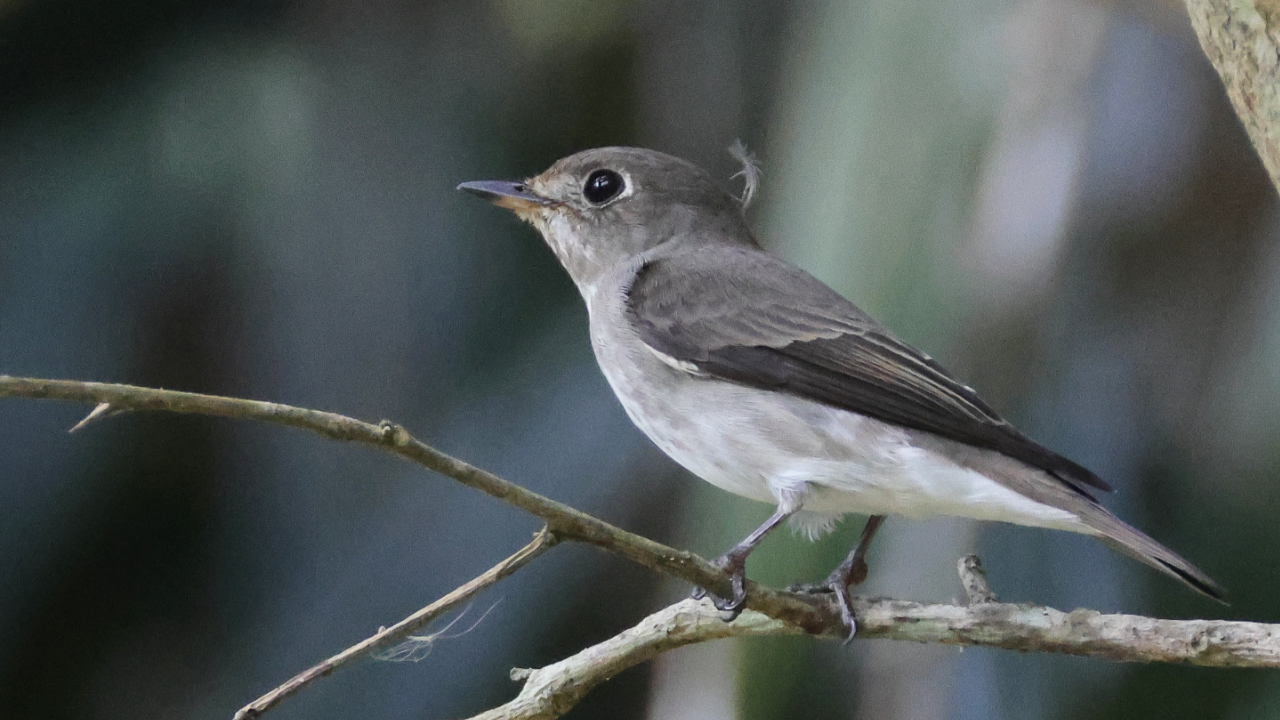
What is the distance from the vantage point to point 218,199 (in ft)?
5.24

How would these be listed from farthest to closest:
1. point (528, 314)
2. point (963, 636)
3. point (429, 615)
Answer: point (528, 314), point (963, 636), point (429, 615)

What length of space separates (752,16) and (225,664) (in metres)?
1.25

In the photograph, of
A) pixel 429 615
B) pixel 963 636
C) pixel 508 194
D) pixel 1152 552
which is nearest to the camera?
pixel 429 615

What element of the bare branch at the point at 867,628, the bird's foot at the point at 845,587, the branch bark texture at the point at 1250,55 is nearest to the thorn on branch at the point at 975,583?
the bare branch at the point at 867,628

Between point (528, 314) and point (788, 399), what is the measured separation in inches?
21.6

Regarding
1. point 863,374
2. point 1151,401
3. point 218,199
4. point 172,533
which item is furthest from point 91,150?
point 1151,401

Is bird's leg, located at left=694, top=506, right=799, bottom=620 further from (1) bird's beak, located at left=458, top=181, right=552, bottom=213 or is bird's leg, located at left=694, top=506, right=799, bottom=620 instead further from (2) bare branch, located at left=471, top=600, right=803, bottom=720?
(1) bird's beak, located at left=458, top=181, right=552, bottom=213

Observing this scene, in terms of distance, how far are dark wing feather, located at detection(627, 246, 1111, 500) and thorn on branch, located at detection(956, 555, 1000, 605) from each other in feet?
0.50

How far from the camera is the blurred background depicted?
4.97 ft

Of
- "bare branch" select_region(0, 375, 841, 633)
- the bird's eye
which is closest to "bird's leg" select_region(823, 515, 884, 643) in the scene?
"bare branch" select_region(0, 375, 841, 633)

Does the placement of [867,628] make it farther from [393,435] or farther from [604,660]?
[393,435]

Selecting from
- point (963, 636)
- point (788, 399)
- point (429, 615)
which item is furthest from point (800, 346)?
point (429, 615)

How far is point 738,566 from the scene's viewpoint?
1.21 metres

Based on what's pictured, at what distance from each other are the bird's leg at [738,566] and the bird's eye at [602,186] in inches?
23.0
